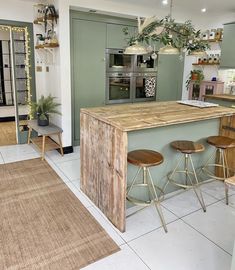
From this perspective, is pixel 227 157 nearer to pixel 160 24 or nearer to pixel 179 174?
pixel 179 174

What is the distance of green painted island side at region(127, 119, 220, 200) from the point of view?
2.74 metres

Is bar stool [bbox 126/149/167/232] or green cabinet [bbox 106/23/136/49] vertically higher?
green cabinet [bbox 106/23/136/49]

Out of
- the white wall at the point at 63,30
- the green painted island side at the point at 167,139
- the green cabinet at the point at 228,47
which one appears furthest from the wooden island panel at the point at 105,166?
the green cabinet at the point at 228,47

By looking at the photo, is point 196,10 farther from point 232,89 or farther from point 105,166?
point 105,166

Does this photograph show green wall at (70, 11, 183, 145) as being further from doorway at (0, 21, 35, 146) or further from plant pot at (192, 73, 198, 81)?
plant pot at (192, 73, 198, 81)

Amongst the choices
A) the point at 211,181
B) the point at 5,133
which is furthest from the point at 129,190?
the point at 5,133

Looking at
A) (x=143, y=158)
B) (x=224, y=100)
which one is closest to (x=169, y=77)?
(x=224, y=100)

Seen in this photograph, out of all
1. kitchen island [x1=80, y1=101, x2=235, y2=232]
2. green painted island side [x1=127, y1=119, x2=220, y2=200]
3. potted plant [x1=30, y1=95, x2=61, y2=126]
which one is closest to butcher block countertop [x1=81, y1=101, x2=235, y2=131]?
kitchen island [x1=80, y1=101, x2=235, y2=232]

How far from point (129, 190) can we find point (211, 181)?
1441mm

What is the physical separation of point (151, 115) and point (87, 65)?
2.37 m

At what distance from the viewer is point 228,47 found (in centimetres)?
489

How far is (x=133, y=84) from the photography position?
523cm

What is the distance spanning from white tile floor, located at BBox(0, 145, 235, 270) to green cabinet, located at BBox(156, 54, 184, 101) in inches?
113

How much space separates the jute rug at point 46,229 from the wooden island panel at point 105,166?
0.20 metres
